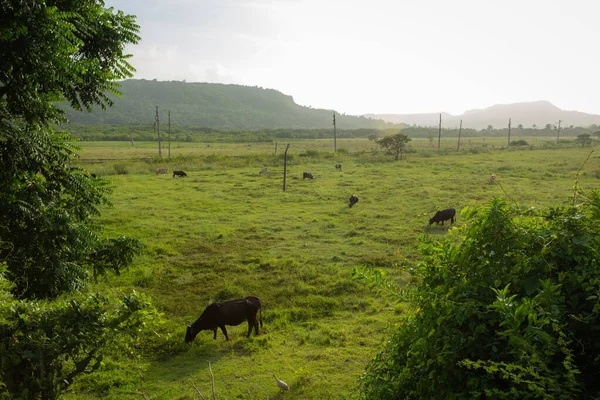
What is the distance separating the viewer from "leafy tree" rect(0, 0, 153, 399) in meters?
3.87

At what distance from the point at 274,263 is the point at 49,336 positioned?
9191mm

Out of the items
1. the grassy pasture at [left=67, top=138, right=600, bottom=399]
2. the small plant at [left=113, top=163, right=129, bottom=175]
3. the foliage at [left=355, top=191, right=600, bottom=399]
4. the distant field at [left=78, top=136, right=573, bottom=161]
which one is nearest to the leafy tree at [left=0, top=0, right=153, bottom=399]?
the grassy pasture at [left=67, top=138, right=600, bottom=399]

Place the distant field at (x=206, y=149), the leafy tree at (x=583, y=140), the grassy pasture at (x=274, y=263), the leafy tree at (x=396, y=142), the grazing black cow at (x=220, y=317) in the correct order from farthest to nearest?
the leafy tree at (x=583, y=140)
the distant field at (x=206, y=149)
the leafy tree at (x=396, y=142)
the grazing black cow at (x=220, y=317)
the grassy pasture at (x=274, y=263)

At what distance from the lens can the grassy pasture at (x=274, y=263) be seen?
7.27m

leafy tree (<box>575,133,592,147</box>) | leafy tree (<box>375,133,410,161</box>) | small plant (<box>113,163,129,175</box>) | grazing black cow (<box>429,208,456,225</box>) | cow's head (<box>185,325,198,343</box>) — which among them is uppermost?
leafy tree (<box>575,133,592,147</box>)

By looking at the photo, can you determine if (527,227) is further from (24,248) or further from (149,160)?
(149,160)

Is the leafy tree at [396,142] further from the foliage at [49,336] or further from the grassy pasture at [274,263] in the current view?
the foliage at [49,336]

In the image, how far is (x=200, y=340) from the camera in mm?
8688

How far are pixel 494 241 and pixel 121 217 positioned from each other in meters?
18.8

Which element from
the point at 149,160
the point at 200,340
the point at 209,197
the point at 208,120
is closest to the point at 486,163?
the point at 209,197

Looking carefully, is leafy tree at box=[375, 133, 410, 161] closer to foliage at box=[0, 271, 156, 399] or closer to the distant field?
the distant field

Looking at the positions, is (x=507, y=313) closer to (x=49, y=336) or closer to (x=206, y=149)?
(x=49, y=336)

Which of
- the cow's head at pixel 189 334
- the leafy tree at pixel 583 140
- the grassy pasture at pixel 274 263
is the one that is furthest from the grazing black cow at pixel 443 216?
the leafy tree at pixel 583 140

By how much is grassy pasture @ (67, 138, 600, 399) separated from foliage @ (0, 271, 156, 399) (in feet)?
4.64
